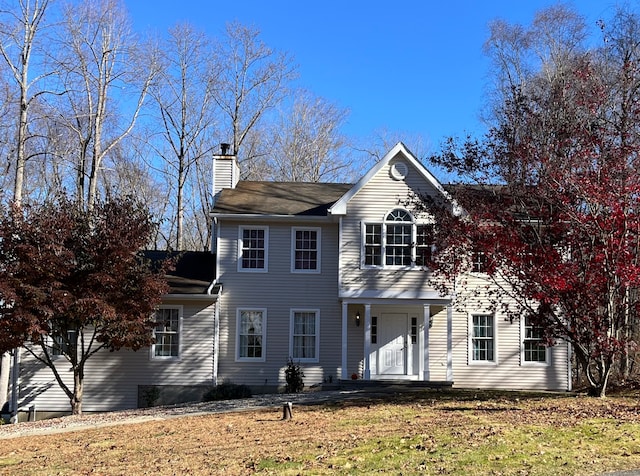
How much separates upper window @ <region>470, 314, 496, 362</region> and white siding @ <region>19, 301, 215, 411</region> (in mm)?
8277

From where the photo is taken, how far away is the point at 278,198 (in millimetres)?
21172

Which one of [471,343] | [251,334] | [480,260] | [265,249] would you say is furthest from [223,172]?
[480,260]

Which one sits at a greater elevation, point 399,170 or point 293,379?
point 399,170

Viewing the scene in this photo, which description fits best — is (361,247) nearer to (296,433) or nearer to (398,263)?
(398,263)

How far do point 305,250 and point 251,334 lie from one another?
313cm

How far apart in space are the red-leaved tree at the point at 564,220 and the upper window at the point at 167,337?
28.8 feet

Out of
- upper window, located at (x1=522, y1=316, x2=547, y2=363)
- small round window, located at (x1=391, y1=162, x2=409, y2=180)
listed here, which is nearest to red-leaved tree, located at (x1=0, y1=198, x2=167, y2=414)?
small round window, located at (x1=391, y1=162, x2=409, y2=180)

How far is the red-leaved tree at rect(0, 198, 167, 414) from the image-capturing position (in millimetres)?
15125

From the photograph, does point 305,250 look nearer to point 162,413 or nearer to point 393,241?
point 393,241

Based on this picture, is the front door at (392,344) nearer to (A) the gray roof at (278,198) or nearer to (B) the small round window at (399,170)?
(A) the gray roof at (278,198)

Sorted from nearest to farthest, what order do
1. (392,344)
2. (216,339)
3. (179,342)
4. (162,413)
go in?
1. (162,413)
2. (216,339)
3. (179,342)
4. (392,344)

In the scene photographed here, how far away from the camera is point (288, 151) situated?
37.8 m

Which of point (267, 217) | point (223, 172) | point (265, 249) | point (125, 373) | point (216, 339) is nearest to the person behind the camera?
point (125, 373)

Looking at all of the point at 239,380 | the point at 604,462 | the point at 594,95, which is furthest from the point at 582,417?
the point at 239,380
